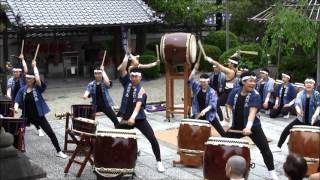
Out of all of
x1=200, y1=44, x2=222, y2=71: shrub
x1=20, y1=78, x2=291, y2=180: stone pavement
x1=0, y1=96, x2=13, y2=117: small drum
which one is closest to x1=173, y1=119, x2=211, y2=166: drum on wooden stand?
x1=20, y1=78, x2=291, y2=180: stone pavement

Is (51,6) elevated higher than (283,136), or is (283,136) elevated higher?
(51,6)

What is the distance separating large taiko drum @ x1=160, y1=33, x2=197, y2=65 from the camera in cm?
1238

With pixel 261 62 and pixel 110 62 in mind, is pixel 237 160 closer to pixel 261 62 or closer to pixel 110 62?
pixel 261 62

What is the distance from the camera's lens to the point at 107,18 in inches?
737

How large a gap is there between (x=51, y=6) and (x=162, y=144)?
916 cm

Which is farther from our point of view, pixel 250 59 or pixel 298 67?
pixel 250 59

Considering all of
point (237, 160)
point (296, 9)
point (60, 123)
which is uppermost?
point (296, 9)

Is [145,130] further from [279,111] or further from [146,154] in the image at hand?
[279,111]

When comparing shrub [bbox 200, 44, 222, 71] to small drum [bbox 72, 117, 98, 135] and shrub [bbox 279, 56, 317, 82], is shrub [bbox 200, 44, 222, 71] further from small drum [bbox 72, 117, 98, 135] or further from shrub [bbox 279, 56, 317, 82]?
small drum [bbox 72, 117, 98, 135]

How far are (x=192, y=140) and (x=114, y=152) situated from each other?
5.00ft

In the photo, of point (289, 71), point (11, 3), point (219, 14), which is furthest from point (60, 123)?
point (219, 14)

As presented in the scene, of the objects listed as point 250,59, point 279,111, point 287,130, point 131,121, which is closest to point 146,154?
point 131,121

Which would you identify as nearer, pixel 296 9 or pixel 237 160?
pixel 237 160

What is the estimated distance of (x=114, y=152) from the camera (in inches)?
312
